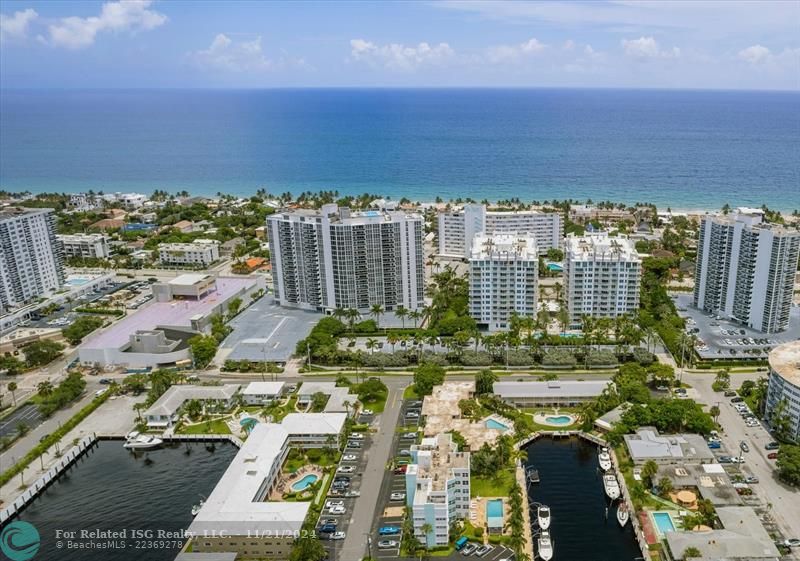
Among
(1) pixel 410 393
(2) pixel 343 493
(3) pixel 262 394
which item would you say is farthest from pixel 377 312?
(2) pixel 343 493

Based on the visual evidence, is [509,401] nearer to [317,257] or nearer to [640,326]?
[640,326]

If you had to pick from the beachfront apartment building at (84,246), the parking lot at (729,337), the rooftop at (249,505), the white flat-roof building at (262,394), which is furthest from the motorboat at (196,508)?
the beachfront apartment building at (84,246)

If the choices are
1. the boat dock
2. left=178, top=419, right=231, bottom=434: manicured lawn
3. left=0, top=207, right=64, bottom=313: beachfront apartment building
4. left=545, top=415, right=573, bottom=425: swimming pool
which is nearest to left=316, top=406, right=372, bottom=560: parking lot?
left=178, top=419, right=231, bottom=434: manicured lawn

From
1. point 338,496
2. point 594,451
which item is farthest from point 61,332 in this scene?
point 594,451

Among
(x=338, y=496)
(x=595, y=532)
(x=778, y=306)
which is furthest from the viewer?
(x=778, y=306)

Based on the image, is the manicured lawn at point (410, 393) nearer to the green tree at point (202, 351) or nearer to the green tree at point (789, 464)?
the green tree at point (202, 351)

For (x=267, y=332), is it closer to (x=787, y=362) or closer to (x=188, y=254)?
(x=188, y=254)
